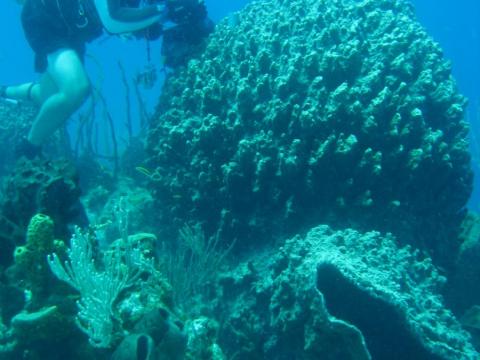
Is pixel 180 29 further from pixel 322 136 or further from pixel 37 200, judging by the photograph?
pixel 37 200

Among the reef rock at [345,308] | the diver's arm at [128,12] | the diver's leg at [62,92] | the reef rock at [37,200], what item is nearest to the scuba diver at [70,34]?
the diver's leg at [62,92]

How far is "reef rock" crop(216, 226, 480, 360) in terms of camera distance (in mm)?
3059

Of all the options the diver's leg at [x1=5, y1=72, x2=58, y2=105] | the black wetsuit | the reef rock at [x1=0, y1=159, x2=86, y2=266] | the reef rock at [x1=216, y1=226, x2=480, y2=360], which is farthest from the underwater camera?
the reef rock at [x1=216, y1=226, x2=480, y2=360]

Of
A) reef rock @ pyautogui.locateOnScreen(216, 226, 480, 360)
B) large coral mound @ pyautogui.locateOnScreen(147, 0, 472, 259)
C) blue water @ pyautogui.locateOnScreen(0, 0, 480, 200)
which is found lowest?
reef rock @ pyautogui.locateOnScreen(216, 226, 480, 360)

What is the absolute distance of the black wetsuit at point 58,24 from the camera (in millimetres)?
6500

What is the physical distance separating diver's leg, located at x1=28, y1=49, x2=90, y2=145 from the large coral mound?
5.77 ft

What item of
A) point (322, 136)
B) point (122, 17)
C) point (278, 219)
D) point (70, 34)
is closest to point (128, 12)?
point (122, 17)

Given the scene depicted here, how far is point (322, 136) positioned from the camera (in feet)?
14.0

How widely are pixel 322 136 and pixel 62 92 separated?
424 cm

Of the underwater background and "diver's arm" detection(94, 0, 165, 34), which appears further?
"diver's arm" detection(94, 0, 165, 34)

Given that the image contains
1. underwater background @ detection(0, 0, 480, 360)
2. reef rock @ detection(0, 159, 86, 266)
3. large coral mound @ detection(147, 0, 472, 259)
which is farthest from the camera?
large coral mound @ detection(147, 0, 472, 259)

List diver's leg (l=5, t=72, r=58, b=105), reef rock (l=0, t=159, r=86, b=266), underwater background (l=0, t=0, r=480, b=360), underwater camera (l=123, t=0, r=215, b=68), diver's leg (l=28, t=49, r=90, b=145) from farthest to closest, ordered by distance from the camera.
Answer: diver's leg (l=5, t=72, r=58, b=105)
diver's leg (l=28, t=49, r=90, b=145)
underwater camera (l=123, t=0, r=215, b=68)
reef rock (l=0, t=159, r=86, b=266)
underwater background (l=0, t=0, r=480, b=360)

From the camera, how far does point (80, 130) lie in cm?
985

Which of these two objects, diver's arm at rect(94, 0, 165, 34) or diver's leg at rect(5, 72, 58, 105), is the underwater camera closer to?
diver's arm at rect(94, 0, 165, 34)
